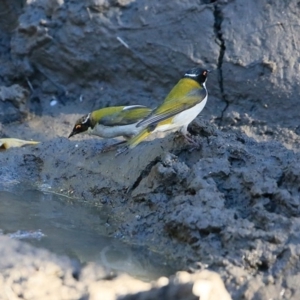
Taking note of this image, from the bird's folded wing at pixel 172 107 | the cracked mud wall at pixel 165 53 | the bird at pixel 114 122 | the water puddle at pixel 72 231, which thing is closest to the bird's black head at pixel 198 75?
the bird's folded wing at pixel 172 107

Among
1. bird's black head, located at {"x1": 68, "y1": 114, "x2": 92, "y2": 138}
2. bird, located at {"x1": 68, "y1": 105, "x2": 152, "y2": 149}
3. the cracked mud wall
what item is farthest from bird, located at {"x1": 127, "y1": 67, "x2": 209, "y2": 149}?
the cracked mud wall

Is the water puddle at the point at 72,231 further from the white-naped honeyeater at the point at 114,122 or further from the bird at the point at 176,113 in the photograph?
the white-naped honeyeater at the point at 114,122

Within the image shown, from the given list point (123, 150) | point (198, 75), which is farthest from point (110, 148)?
point (198, 75)

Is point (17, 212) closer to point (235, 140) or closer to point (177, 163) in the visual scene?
point (177, 163)

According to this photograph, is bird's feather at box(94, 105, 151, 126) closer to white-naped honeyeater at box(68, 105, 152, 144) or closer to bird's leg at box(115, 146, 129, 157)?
white-naped honeyeater at box(68, 105, 152, 144)

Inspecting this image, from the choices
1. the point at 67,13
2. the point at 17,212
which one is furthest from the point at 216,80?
the point at 17,212

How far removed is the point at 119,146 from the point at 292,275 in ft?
9.97

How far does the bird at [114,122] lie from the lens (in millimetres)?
7832

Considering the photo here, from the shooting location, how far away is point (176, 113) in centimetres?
707

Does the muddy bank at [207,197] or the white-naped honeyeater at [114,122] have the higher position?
the muddy bank at [207,197]

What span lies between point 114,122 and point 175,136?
1530mm

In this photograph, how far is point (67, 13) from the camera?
10.2 m

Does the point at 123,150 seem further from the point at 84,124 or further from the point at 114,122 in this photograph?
the point at 84,124

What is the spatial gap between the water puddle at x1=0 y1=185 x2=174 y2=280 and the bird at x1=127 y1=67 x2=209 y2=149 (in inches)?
35.8
